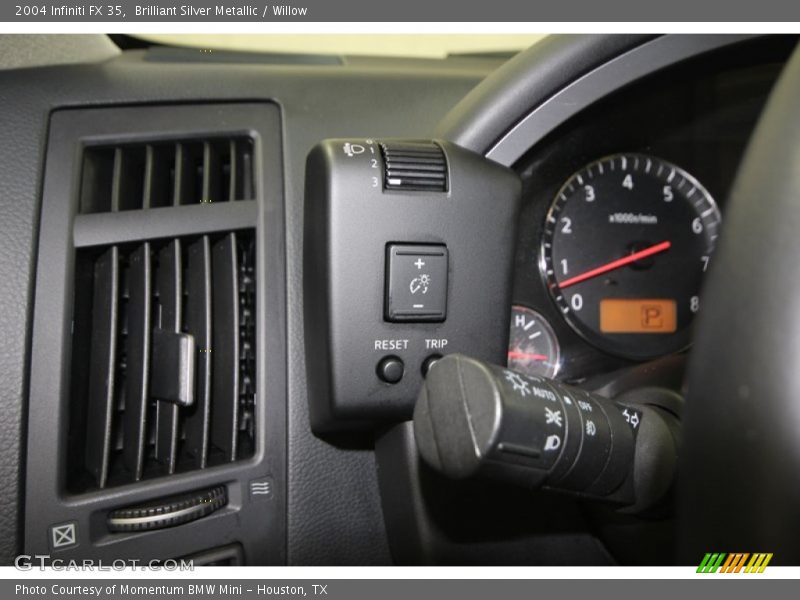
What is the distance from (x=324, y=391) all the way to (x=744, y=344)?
49 cm

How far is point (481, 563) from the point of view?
891 millimetres

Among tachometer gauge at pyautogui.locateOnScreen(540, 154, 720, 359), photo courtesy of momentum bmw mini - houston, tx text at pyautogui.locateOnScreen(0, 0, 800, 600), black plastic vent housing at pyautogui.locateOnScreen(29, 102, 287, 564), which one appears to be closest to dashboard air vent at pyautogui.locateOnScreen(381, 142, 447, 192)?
photo courtesy of momentum bmw mini - houston, tx text at pyautogui.locateOnScreen(0, 0, 800, 600)

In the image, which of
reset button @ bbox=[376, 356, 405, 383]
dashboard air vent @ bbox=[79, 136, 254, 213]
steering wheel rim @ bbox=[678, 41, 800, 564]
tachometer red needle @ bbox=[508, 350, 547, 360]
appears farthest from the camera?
tachometer red needle @ bbox=[508, 350, 547, 360]

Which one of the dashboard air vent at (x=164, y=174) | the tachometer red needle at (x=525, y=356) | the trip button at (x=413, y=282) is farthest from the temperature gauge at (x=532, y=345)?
the dashboard air vent at (x=164, y=174)

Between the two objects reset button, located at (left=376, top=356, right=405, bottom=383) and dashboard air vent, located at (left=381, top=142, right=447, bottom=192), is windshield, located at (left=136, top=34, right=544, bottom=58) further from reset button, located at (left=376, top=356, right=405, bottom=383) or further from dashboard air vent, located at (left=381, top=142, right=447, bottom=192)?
reset button, located at (left=376, top=356, right=405, bottom=383)

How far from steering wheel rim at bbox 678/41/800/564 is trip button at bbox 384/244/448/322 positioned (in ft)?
1.29

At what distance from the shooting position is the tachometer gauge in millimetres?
1108

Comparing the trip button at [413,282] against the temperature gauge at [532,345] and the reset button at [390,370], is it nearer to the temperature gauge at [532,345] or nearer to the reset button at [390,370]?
the reset button at [390,370]

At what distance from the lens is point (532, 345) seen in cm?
111

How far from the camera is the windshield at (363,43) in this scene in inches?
46.4
